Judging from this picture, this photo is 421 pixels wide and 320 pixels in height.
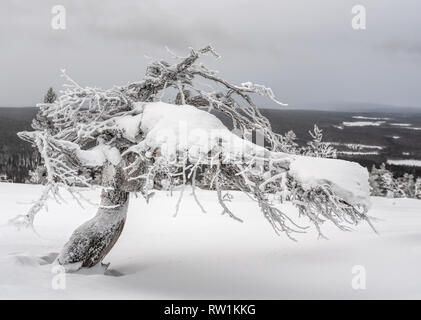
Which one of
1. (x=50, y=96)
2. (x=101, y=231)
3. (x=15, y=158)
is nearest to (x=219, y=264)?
(x=101, y=231)

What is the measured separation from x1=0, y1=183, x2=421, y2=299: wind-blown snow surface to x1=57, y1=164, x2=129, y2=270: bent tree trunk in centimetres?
55

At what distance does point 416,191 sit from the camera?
64625 millimetres

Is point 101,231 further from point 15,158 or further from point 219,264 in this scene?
point 15,158

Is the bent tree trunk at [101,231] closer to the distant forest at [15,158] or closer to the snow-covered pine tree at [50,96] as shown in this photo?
the snow-covered pine tree at [50,96]

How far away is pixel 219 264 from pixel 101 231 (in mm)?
2581

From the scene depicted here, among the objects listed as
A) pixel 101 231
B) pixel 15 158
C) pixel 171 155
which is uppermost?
pixel 15 158

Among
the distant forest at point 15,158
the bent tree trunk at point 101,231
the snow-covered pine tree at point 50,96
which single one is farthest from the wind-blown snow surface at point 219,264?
the distant forest at point 15,158

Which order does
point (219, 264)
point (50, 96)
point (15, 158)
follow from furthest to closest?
point (15, 158) → point (50, 96) → point (219, 264)

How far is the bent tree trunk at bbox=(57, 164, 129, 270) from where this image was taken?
24.5ft

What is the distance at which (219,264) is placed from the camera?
8711 millimetres

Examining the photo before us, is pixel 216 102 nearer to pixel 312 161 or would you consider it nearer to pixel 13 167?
pixel 312 161

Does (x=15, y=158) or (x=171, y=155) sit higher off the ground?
(x=15, y=158)
